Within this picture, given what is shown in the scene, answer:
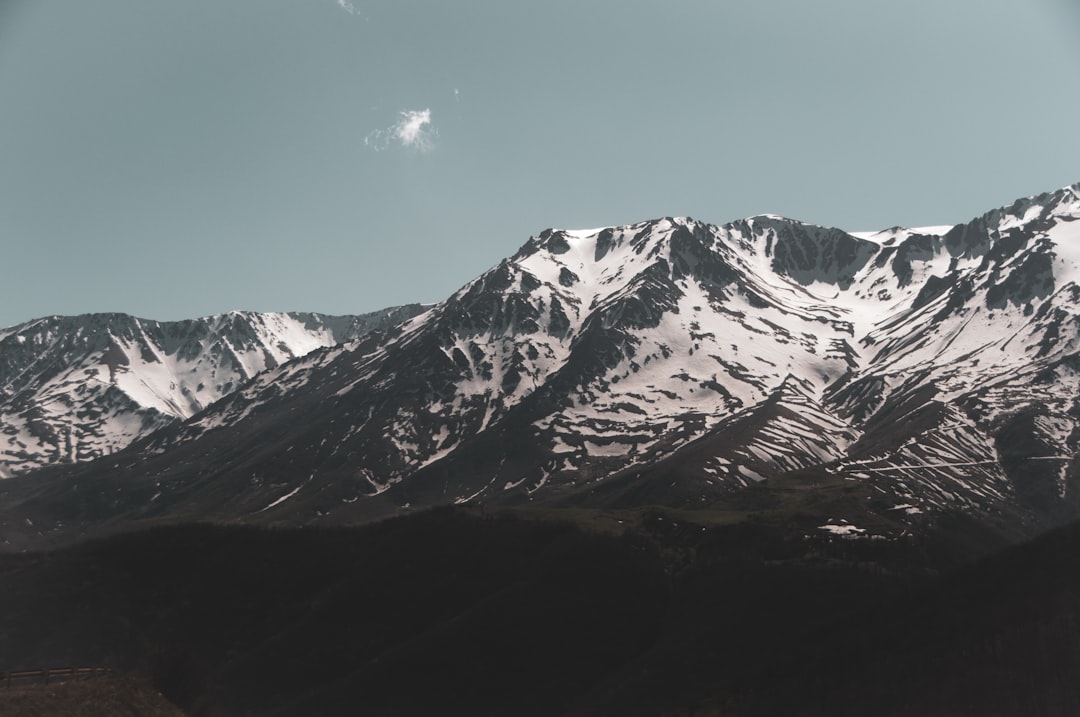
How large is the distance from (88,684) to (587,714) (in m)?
126

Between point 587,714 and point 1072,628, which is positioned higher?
point 587,714

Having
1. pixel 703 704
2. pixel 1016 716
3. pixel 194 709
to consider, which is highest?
pixel 194 709

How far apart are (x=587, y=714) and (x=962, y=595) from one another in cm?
8270

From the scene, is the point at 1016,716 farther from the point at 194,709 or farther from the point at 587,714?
the point at 194,709

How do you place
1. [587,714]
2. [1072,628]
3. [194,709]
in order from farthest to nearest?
[587,714] < [1072,628] < [194,709]

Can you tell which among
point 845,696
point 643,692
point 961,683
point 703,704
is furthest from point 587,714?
point 961,683

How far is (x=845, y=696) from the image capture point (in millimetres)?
168625

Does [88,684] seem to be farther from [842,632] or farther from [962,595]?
[962,595]

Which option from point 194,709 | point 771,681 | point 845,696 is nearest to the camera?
point 194,709

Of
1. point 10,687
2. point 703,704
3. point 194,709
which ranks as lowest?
point 703,704

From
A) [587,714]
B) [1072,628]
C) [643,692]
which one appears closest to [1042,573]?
[1072,628]

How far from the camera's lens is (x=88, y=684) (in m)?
92.6

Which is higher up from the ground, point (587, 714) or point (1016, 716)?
point (587, 714)

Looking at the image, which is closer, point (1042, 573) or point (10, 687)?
point (10, 687)
